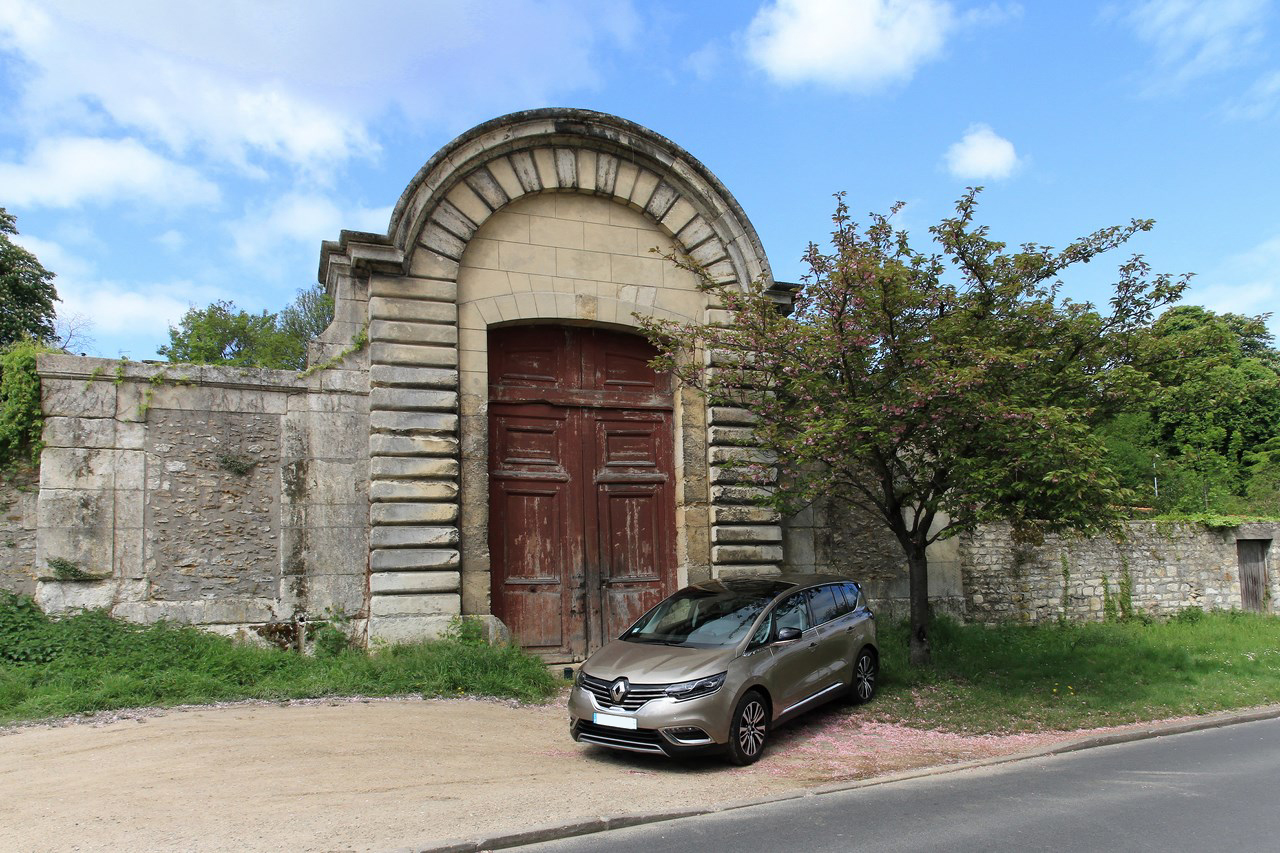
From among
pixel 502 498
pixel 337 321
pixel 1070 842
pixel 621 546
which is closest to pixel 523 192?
pixel 337 321

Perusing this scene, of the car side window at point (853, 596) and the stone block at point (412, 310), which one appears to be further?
the stone block at point (412, 310)

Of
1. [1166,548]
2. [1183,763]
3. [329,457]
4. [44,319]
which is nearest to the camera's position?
[1183,763]

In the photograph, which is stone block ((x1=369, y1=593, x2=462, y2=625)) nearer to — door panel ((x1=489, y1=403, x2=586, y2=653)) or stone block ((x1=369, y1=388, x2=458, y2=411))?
door panel ((x1=489, y1=403, x2=586, y2=653))

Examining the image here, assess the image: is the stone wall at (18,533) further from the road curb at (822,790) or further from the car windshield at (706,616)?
the road curb at (822,790)

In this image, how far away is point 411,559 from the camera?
35.9 ft

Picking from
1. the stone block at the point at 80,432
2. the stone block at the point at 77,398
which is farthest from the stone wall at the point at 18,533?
the stone block at the point at 77,398

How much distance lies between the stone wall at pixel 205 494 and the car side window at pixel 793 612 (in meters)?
5.12

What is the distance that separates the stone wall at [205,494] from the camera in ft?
32.9

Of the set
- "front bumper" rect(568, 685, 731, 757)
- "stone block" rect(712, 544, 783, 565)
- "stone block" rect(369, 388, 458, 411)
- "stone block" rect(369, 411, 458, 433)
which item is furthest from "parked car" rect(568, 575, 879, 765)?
"stone block" rect(369, 388, 458, 411)

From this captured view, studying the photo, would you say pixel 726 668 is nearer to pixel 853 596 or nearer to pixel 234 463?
pixel 853 596

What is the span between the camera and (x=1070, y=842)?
562cm

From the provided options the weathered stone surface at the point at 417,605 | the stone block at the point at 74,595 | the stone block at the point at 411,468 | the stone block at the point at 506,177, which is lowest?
the weathered stone surface at the point at 417,605

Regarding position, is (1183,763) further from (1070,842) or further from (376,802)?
(376,802)

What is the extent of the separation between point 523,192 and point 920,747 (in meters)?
8.39
